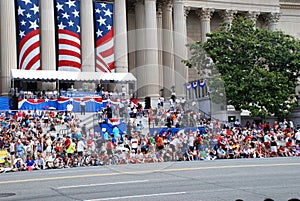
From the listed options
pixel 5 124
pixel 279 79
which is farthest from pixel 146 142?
pixel 279 79

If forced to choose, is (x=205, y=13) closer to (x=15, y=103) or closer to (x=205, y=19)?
(x=205, y=19)

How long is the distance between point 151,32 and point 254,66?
10.5m

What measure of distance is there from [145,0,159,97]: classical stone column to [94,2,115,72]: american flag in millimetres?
4338

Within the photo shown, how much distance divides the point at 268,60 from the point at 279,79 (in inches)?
77.6

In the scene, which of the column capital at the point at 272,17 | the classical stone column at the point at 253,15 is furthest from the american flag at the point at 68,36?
the column capital at the point at 272,17

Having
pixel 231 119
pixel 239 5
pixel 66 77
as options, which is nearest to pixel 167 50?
pixel 231 119

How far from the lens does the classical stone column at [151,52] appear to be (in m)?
47.9

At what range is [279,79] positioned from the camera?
4172cm

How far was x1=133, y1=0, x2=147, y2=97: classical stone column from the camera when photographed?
162 feet

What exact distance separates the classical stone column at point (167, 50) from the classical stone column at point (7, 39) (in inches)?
584

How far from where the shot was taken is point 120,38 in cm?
4547

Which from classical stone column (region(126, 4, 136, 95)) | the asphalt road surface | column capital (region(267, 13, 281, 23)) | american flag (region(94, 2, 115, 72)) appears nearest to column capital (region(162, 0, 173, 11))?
classical stone column (region(126, 4, 136, 95))

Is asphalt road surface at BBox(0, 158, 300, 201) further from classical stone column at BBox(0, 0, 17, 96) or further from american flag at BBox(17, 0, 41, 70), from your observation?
classical stone column at BBox(0, 0, 17, 96)

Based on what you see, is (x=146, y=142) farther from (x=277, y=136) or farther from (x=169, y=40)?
(x=169, y=40)
